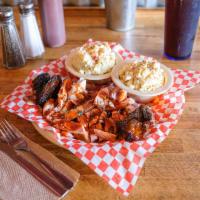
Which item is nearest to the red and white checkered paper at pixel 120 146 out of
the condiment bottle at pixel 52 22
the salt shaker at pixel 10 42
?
the salt shaker at pixel 10 42

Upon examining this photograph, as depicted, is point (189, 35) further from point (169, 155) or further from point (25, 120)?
point (25, 120)

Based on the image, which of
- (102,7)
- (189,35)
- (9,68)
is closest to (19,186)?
(9,68)

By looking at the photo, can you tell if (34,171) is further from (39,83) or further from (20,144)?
(39,83)

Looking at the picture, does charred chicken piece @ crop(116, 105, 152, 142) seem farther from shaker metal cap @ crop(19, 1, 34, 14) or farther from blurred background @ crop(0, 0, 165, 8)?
blurred background @ crop(0, 0, 165, 8)

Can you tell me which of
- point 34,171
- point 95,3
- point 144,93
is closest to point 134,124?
point 144,93

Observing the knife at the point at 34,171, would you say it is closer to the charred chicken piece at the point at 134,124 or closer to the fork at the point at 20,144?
the fork at the point at 20,144
